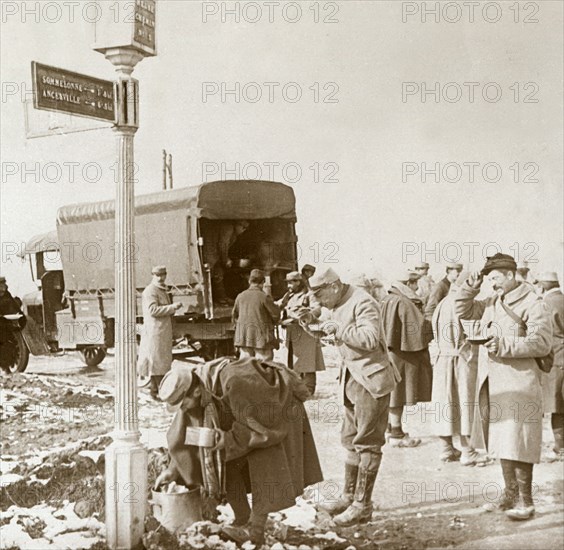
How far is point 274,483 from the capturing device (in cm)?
462

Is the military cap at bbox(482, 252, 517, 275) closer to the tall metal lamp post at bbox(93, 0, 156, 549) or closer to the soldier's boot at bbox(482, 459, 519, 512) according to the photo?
the soldier's boot at bbox(482, 459, 519, 512)

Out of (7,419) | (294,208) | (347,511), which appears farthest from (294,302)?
(347,511)

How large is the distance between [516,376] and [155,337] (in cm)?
458

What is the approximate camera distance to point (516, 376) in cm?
505

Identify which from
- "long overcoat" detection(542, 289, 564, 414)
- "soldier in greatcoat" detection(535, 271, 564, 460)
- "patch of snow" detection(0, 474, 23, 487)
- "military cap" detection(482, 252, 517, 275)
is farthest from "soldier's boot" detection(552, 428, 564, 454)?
"patch of snow" detection(0, 474, 23, 487)

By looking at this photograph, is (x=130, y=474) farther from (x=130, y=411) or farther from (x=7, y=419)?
(x=7, y=419)

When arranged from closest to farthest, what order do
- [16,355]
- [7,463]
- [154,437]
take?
[7,463], [154,437], [16,355]

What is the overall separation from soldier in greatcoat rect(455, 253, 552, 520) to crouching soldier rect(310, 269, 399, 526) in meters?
0.64

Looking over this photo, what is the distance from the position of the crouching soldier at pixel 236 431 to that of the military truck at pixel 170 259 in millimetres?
4789

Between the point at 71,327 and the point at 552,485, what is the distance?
277 inches

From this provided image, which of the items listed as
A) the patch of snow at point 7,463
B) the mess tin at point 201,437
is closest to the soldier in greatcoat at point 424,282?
the patch of snow at point 7,463

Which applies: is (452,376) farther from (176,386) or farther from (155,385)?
(155,385)

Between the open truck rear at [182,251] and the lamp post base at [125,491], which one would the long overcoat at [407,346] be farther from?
the lamp post base at [125,491]

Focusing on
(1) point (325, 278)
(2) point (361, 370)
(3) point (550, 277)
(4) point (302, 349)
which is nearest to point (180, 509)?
(2) point (361, 370)
